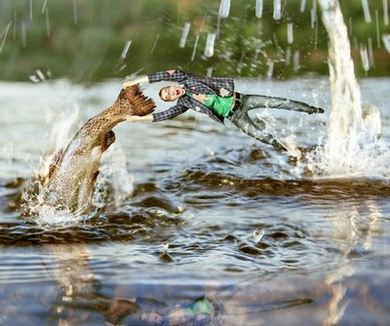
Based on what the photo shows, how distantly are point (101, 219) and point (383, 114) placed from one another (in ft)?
12.2

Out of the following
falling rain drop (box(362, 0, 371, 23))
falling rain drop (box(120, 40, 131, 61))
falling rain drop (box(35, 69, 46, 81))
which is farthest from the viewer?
falling rain drop (box(362, 0, 371, 23))

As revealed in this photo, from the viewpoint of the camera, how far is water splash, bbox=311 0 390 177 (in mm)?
5547

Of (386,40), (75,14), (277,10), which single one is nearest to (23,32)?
(75,14)

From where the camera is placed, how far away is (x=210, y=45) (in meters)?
12.4

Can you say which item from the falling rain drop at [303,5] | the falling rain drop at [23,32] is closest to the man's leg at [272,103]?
the falling rain drop at [303,5]

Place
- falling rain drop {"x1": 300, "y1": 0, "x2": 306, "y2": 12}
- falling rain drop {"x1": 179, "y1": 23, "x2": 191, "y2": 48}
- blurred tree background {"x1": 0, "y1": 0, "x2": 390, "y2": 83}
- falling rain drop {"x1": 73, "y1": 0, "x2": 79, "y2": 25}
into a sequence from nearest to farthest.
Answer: blurred tree background {"x1": 0, "y1": 0, "x2": 390, "y2": 83} < falling rain drop {"x1": 179, "y1": 23, "x2": 191, "y2": 48} < falling rain drop {"x1": 300, "y1": 0, "x2": 306, "y2": 12} < falling rain drop {"x1": 73, "y1": 0, "x2": 79, "y2": 25}

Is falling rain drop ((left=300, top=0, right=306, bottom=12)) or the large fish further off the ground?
falling rain drop ((left=300, top=0, right=306, bottom=12))

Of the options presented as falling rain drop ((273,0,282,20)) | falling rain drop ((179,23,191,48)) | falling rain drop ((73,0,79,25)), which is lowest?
falling rain drop ((179,23,191,48))

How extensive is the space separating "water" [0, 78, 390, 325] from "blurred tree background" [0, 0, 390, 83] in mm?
4857

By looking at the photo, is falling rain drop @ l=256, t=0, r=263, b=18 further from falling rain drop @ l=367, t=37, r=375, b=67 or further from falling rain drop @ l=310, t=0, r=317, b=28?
falling rain drop @ l=367, t=37, r=375, b=67

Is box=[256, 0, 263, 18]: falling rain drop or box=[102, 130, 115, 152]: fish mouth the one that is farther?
box=[256, 0, 263, 18]: falling rain drop

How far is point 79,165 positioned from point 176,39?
884cm

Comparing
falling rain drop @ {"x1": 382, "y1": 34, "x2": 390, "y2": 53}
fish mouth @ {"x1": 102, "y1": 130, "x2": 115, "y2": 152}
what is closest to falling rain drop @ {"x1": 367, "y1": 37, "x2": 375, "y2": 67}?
falling rain drop @ {"x1": 382, "y1": 34, "x2": 390, "y2": 53}

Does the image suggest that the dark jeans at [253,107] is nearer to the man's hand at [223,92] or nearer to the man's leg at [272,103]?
the man's leg at [272,103]
